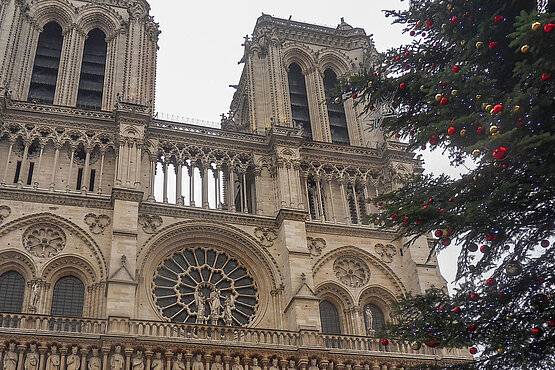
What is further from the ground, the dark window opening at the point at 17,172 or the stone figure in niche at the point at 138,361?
the dark window opening at the point at 17,172

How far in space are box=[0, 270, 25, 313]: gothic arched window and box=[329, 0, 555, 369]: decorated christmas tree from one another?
44.7 ft

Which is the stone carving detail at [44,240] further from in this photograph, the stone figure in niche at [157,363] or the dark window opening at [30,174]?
the stone figure in niche at [157,363]

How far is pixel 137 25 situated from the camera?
2831cm

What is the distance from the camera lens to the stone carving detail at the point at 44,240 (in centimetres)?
2120

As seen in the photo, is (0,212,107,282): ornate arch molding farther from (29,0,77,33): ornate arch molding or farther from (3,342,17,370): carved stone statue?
(29,0,77,33): ornate arch molding

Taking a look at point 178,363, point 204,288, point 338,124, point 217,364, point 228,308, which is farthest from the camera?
point 338,124

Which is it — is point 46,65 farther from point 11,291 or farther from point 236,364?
point 236,364

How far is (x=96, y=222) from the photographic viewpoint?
22.1 m

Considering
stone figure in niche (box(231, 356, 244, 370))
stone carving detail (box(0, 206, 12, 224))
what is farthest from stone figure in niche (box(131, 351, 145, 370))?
stone carving detail (box(0, 206, 12, 224))

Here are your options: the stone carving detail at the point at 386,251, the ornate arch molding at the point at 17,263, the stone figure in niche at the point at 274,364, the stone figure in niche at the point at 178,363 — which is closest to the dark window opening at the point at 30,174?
the ornate arch molding at the point at 17,263

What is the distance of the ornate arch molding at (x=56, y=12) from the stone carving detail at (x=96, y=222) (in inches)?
409

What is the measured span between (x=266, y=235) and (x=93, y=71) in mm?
11209

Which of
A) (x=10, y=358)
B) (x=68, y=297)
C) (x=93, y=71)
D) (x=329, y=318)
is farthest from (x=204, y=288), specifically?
(x=93, y=71)

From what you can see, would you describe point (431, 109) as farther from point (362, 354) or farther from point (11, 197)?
point (11, 197)
